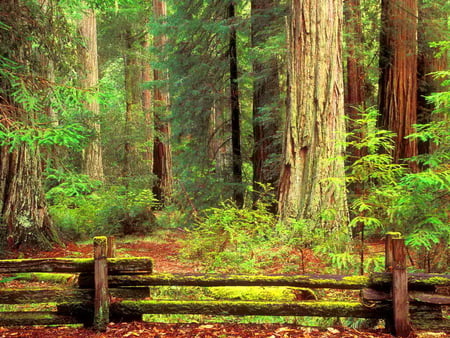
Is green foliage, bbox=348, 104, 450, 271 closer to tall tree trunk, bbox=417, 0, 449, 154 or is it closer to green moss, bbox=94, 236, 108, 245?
green moss, bbox=94, 236, 108, 245

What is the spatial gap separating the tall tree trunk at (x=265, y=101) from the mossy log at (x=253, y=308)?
24.9 feet

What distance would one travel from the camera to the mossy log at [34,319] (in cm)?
541

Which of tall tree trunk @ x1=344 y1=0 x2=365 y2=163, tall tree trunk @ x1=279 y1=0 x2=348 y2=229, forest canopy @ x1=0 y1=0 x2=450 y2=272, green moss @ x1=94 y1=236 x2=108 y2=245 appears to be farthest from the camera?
tall tree trunk @ x1=344 y1=0 x2=365 y2=163

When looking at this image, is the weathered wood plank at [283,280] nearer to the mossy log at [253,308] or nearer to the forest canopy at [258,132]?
the mossy log at [253,308]

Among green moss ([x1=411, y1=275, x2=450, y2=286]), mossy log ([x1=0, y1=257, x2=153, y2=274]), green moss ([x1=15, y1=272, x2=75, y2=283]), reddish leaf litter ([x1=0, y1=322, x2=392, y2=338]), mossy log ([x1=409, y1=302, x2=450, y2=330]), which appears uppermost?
mossy log ([x1=0, y1=257, x2=153, y2=274])

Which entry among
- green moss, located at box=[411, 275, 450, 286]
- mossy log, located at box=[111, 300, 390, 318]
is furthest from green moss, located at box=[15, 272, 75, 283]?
green moss, located at box=[411, 275, 450, 286]

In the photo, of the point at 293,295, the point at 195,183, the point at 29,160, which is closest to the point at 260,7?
the point at 195,183

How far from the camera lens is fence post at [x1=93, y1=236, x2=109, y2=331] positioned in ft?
17.3

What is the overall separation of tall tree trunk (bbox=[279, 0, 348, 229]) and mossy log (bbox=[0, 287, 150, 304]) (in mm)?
4312

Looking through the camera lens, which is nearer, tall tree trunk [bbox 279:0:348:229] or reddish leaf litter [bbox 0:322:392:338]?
reddish leaf litter [bbox 0:322:392:338]

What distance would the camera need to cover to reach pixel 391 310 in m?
4.99

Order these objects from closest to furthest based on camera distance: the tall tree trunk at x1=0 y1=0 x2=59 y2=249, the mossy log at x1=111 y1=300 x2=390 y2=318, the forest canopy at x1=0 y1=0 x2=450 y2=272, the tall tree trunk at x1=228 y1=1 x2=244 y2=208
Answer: the mossy log at x1=111 y1=300 x2=390 y2=318
the forest canopy at x1=0 y1=0 x2=450 y2=272
the tall tree trunk at x1=0 y1=0 x2=59 y2=249
the tall tree trunk at x1=228 y1=1 x2=244 y2=208

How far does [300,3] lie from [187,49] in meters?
7.22

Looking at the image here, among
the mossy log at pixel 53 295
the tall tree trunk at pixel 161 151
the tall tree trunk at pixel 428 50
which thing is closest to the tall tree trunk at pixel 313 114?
the mossy log at pixel 53 295
